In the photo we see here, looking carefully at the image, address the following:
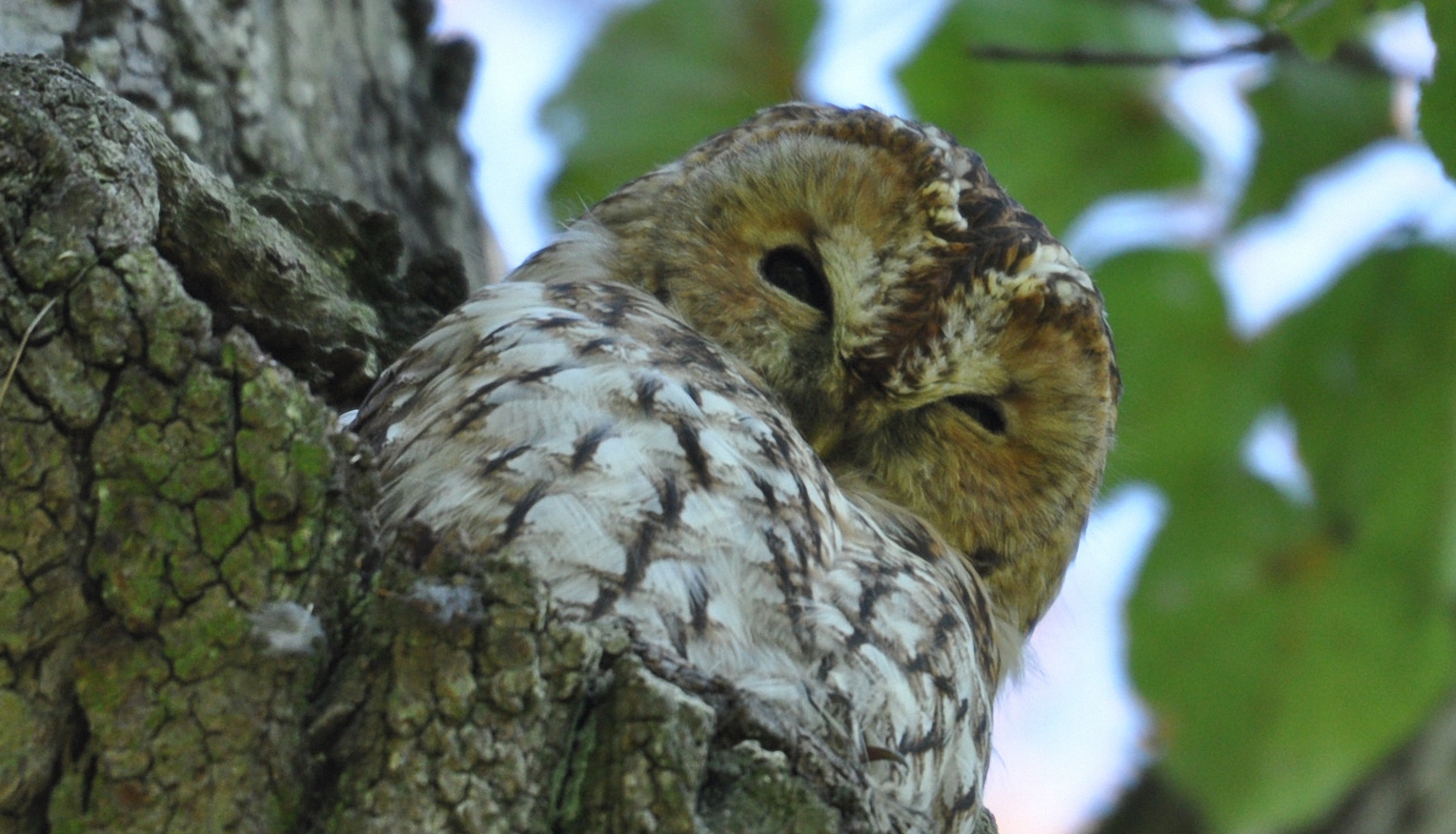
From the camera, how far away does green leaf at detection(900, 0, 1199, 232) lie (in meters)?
2.73

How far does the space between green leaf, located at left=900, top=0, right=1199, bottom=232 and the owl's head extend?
0.68 meters

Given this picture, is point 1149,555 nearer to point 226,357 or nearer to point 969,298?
point 969,298

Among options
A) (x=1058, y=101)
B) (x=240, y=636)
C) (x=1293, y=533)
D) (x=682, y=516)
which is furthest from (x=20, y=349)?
(x=1293, y=533)

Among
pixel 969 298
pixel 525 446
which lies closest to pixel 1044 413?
pixel 969 298

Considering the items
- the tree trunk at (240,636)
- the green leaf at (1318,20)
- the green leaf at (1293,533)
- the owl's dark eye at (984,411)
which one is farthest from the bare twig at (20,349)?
the green leaf at (1293,533)

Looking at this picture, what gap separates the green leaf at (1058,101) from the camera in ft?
8.96

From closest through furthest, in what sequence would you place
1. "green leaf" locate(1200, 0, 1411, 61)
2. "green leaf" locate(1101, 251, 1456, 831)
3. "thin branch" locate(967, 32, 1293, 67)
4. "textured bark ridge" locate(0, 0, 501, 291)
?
"green leaf" locate(1200, 0, 1411, 61), "textured bark ridge" locate(0, 0, 501, 291), "thin branch" locate(967, 32, 1293, 67), "green leaf" locate(1101, 251, 1456, 831)

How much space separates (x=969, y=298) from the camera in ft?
6.07

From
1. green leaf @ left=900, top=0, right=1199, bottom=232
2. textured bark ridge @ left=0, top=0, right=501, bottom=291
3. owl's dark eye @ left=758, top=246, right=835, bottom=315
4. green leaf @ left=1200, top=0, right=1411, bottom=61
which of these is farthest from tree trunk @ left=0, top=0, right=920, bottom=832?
green leaf @ left=900, top=0, right=1199, bottom=232

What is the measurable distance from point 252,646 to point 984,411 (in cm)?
109

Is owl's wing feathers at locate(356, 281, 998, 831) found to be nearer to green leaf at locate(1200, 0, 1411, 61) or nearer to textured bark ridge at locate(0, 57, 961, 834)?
textured bark ridge at locate(0, 57, 961, 834)

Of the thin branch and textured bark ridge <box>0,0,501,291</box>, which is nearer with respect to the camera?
textured bark ridge <box>0,0,501,291</box>

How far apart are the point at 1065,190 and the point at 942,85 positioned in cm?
29

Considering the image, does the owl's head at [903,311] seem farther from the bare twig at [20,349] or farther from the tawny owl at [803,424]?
the bare twig at [20,349]
